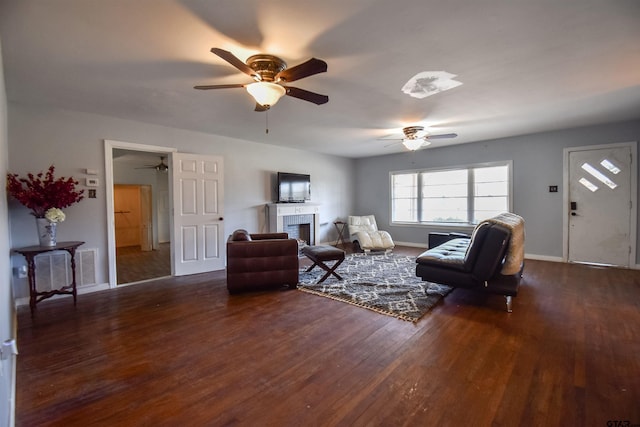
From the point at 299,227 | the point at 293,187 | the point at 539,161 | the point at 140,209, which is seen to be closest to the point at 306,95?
the point at 293,187

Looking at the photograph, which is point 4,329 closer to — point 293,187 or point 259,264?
point 259,264

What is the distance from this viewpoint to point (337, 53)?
7.61 ft

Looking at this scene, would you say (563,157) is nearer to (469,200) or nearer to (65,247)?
(469,200)

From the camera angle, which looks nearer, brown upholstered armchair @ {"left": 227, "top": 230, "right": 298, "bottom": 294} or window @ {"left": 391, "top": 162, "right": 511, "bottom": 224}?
brown upholstered armchair @ {"left": 227, "top": 230, "right": 298, "bottom": 294}

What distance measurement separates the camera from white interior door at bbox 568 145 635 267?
4.60 m

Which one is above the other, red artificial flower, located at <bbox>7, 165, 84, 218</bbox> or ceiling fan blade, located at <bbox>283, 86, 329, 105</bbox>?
ceiling fan blade, located at <bbox>283, 86, 329, 105</bbox>

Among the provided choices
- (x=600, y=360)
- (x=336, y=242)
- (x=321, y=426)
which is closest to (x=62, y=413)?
(x=321, y=426)

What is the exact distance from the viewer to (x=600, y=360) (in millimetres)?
2045

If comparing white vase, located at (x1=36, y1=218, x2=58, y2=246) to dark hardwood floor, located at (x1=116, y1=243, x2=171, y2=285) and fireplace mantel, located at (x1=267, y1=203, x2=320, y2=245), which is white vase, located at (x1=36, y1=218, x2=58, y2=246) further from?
fireplace mantel, located at (x1=267, y1=203, x2=320, y2=245)

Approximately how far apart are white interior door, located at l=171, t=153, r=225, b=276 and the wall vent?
1.05m

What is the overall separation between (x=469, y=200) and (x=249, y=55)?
222 inches

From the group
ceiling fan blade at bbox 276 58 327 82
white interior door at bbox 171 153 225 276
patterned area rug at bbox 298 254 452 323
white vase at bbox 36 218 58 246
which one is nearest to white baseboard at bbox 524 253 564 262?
patterned area rug at bbox 298 254 452 323

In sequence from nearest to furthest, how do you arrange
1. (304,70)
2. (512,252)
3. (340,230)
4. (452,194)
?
(304,70), (512,252), (452,194), (340,230)

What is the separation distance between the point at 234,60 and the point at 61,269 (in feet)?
11.5
